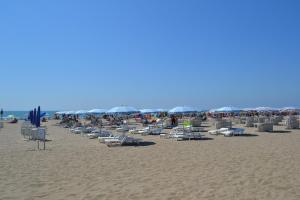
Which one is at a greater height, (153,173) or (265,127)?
(265,127)

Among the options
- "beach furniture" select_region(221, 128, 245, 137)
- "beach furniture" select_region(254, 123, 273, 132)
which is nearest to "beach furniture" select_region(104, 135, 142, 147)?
"beach furniture" select_region(221, 128, 245, 137)

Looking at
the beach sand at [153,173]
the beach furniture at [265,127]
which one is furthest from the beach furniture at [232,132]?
the beach sand at [153,173]

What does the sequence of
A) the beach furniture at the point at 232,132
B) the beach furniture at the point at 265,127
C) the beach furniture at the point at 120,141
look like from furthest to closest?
the beach furniture at the point at 265,127
the beach furniture at the point at 232,132
the beach furniture at the point at 120,141

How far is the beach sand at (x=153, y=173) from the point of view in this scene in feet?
20.7

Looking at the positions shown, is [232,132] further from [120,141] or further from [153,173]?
[153,173]

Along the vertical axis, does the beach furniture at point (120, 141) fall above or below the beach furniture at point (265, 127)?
below

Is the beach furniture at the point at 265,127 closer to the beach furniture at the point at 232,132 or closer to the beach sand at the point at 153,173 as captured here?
the beach furniture at the point at 232,132

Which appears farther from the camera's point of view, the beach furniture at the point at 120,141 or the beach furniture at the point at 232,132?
the beach furniture at the point at 232,132

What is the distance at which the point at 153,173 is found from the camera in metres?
8.05

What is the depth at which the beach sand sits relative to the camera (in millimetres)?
6295

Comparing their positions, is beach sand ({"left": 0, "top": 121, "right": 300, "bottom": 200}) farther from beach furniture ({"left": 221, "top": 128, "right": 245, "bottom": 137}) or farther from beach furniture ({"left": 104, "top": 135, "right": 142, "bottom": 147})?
beach furniture ({"left": 221, "top": 128, "right": 245, "bottom": 137})

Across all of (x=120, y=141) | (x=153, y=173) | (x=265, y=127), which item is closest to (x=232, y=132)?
(x=265, y=127)

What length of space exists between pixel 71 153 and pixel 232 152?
15.5ft

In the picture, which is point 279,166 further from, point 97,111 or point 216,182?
point 97,111
